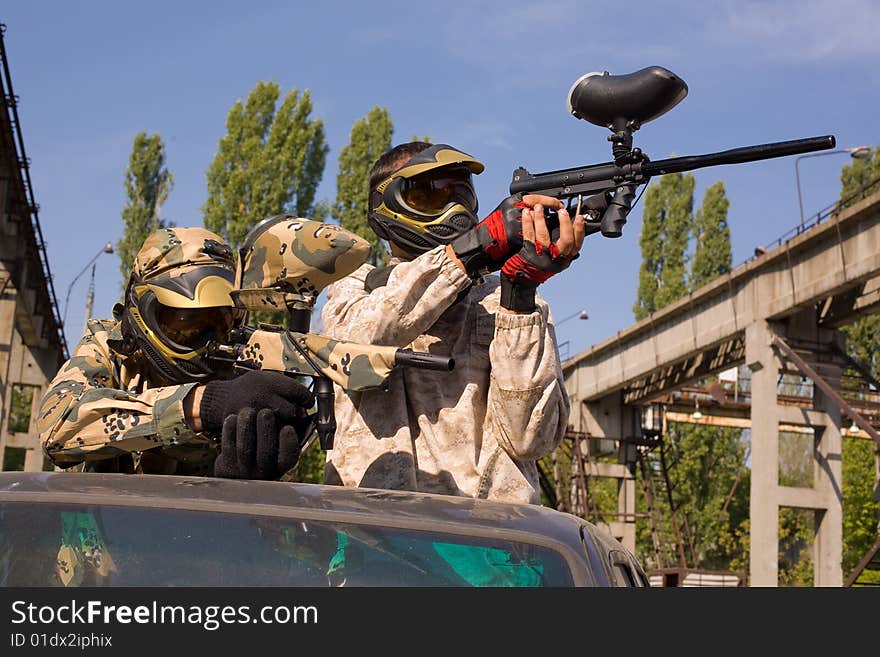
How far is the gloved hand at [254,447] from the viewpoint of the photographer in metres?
3.36

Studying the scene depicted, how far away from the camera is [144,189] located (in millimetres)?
37562

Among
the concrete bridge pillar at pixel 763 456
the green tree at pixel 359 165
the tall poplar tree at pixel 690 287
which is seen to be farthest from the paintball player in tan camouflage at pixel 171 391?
the tall poplar tree at pixel 690 287

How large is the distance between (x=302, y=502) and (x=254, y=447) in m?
0.94

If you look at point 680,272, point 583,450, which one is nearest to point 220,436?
point 583,450

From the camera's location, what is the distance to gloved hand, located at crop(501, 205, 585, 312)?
386cm

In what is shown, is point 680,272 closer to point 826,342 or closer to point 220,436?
point 826,342

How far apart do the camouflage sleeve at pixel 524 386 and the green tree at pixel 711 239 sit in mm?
37003

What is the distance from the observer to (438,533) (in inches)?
94.4

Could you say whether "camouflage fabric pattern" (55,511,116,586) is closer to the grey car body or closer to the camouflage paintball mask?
the grey car body

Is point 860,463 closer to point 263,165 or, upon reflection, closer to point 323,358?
point 263,165

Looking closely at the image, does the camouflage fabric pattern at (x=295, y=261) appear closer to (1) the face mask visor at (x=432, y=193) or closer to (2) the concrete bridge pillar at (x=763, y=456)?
Result: (1) the face mask visor at (x=432, y=193)

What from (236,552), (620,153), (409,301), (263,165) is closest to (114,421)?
(409,301)
